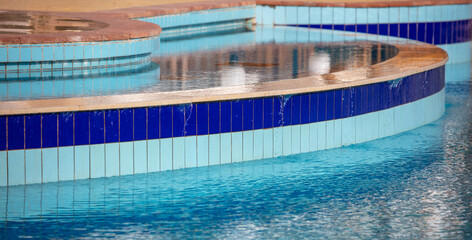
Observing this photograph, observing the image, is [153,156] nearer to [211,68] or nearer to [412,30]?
[211,68]

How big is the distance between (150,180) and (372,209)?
171 centimetres

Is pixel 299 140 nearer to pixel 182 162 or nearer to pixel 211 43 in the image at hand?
pixel 182 162

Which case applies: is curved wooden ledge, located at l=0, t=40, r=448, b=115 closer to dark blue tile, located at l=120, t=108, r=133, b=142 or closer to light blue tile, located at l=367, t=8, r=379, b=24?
dark blue tile, located at l=120, t=108, r=133, b=142

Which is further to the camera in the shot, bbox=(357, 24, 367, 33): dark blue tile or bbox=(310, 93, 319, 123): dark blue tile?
bbox=(357, 24, 367, 33): dark blue tile

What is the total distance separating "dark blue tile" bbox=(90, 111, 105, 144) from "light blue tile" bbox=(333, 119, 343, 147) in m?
2.22

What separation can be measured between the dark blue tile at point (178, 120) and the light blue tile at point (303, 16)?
23.8 ft

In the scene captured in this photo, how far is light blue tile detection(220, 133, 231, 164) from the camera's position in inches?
255

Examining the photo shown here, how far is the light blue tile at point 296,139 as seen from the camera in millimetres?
6832

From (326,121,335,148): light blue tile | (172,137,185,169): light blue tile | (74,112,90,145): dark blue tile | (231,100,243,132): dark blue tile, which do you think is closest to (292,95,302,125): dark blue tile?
(326,121,335,148): light blue tile

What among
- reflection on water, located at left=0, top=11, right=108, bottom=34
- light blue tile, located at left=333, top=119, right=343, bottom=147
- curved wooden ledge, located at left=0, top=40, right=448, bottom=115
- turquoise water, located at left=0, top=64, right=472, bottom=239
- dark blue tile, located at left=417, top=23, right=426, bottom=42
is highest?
reflection on water, located at left=0, top=11, right=108, bottom=34

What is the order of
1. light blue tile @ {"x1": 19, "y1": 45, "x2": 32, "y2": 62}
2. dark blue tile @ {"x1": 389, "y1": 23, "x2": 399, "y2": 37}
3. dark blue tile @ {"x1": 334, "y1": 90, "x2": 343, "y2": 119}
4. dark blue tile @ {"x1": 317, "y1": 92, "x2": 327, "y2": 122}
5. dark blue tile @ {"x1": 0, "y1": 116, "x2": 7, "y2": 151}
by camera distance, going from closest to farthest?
dark blue tile @ {"x1": 0, "y1": 116, "x2": 7, "y2": 151} → dark blue tile @ {"x1": 317, "y1": 92, "x2": 327, "y2": 122} → dark blue tile @ {"x1": 334, "y1": 90, "x2": 343, "y2": 119} → light blue tile @ {"x1": 19, "y1": 45, "x2": 32, "y2": 62} → dark blue tile @ {"x1": 389, "y1": 23, "x2": 399, "y2": 37}

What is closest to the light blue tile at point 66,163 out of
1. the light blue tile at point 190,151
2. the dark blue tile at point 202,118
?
the light blue tile at point 190,151

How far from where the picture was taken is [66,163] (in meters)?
5.89

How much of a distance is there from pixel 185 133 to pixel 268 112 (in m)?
0.77
